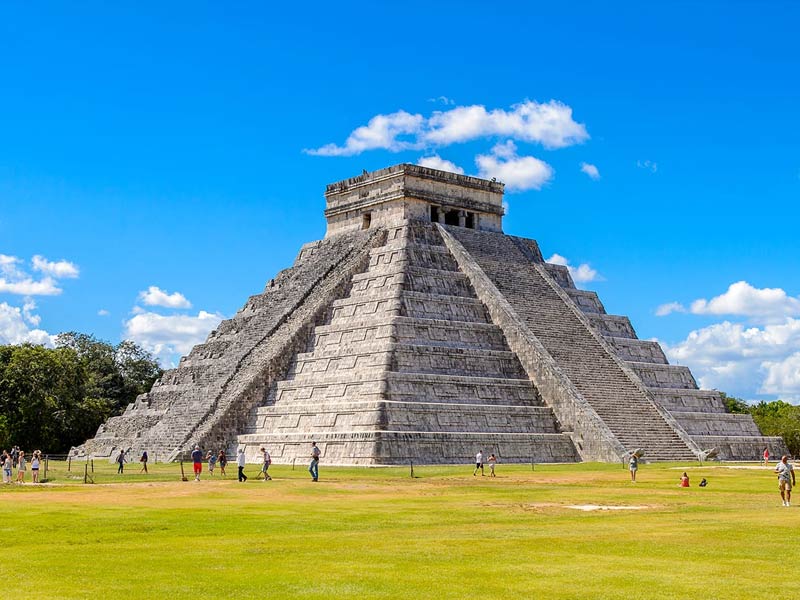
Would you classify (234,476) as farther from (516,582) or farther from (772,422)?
(772,422)

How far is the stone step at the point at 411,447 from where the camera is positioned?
1495 inches

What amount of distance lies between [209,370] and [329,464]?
40.5 ft

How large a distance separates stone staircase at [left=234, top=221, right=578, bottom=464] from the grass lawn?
789cm

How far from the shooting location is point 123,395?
232ft

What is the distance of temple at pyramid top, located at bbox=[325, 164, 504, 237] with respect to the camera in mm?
52188

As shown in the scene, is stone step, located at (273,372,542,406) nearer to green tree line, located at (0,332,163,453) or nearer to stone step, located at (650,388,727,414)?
stone step, located at (650,388,727,414)

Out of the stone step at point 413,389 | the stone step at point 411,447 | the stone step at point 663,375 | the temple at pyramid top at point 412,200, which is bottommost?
the stone step at point 411,447

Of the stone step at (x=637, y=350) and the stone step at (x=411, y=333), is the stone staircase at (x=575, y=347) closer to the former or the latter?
the stone step at (x=637, y=350)

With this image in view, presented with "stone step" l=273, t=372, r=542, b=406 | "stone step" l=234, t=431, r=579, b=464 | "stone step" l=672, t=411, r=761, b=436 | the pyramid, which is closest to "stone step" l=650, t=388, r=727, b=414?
the pyramid

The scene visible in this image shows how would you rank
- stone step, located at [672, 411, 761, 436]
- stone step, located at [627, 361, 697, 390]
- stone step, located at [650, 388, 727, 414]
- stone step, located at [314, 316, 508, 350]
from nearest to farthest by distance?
stone step, located at [314, 316, 508, 350] < stone step, located at [672, 411, 761, 436] < stone step, located at [650, 388, 727, 414] < stone step, located at [627, 361, 697, 390]

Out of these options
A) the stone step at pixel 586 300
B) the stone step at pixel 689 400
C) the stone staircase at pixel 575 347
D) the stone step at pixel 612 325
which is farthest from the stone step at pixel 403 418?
the stone step at pixel 586 300

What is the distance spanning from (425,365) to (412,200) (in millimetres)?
11806

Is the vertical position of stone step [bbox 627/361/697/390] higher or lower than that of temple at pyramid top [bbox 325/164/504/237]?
lower

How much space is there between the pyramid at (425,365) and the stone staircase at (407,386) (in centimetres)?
8
